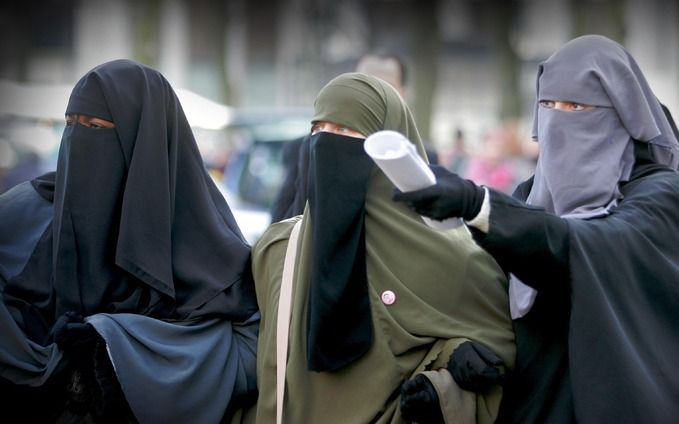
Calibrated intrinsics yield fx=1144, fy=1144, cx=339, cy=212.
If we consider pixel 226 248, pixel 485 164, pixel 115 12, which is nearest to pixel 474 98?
pixel 115 12

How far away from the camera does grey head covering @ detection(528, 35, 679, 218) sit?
137 inches

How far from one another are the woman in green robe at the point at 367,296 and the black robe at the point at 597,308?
0.38ft

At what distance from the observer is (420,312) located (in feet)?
11.4

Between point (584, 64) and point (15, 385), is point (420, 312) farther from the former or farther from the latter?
point (15, 385)

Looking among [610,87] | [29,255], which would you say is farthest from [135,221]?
[610,87]

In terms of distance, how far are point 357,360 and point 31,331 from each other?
1096mm

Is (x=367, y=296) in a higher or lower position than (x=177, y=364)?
higher

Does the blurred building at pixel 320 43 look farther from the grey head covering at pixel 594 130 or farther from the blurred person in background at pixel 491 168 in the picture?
the grey head covering at pixel 594 130

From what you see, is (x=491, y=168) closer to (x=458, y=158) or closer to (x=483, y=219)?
(x=458, y=158)

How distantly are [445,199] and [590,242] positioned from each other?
2.00 feet

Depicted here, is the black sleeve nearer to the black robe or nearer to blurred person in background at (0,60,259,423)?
the black robe

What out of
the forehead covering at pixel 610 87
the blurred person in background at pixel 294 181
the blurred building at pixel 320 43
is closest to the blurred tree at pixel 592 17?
the blurred building at pixel 320 43

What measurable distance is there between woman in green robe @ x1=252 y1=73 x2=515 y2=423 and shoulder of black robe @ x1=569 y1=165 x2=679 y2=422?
0.32 meters

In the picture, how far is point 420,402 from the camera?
3.31 meters
